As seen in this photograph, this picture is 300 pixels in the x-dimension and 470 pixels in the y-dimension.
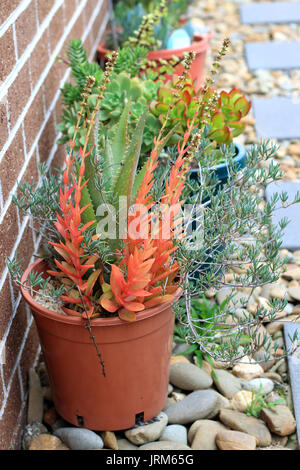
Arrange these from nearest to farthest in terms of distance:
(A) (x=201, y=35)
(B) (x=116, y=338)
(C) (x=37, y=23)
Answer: (B) (x=116, y=338)
(C) (x=37, y=23)
(A) (x=201, y=35)

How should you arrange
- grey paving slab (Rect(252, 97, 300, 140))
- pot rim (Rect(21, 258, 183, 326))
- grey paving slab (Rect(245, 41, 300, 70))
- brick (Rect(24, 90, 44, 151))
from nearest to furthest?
pot rim (Rect(21, 258, 183, 326))
brick (Rect(24, 90, 44, 151))
grey paving slab (Rect(252, 97, 300, 140))
grey paving slab (Rect(245, 41, 300, 70))

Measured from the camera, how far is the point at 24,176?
1.93 meters

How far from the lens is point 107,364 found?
175 centimetres

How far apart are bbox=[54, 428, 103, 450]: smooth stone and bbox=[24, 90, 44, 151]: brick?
89cm

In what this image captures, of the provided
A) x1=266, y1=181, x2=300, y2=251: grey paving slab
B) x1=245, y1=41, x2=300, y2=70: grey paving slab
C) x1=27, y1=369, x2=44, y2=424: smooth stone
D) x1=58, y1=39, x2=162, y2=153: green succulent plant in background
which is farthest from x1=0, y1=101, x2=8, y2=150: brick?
x1=245, y1=41, x2=300, y2=70: grey paving slab

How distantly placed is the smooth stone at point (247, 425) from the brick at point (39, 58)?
1.24 metres

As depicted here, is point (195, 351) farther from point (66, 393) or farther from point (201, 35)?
point (201, 35)

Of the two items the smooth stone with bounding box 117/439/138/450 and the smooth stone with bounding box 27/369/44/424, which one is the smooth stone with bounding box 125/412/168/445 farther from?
the smooth stone with bounding box 27/369/44/424

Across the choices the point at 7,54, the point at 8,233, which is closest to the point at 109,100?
the point at 7,54

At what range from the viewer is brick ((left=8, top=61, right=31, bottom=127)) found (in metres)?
1.79

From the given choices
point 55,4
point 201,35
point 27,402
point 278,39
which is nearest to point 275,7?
point 278,39

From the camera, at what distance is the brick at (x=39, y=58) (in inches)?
81.6

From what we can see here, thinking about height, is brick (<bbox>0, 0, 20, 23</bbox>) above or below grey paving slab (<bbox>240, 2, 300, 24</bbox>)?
above

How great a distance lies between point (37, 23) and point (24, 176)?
60cm
